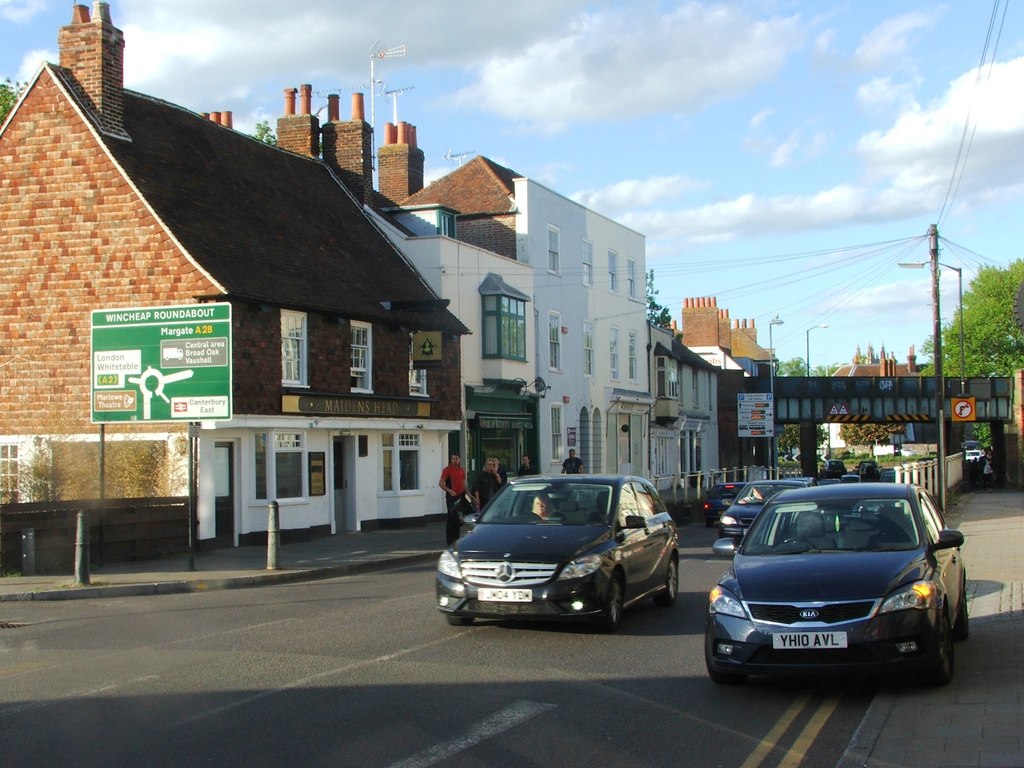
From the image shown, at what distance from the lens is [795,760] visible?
6941mm

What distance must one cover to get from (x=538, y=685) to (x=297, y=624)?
171 inches

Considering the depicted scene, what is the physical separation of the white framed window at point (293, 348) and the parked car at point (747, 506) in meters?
9.37

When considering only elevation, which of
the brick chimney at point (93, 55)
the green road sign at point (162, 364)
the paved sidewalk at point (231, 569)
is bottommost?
the paved sidewalk at point (231, 569)

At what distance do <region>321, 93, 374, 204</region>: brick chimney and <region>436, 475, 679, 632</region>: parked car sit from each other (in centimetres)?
2151

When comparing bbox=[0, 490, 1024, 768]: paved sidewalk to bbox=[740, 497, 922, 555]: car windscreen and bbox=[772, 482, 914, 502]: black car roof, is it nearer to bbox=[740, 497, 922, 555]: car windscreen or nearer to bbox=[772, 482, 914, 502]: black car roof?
bbox=[740, 497, 922, 555]: car windscreen

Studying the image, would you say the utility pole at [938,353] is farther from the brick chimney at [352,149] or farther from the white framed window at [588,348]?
the brick chimney at [352,149]

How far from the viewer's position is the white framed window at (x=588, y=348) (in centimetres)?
4184

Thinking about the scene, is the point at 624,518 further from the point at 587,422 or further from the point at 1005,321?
the point at 1005,321

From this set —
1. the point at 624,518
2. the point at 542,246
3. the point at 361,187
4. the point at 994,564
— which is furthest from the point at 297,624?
the point at 542,246

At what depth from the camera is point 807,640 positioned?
8195 millimetres

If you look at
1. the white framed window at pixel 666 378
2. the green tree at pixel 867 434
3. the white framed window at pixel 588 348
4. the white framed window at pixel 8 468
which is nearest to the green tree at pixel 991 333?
the green tree at pixel 867 434

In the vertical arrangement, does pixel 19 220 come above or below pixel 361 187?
below

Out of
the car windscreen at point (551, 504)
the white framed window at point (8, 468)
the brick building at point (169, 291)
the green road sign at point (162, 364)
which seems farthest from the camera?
the white framed window at point (8, 468)

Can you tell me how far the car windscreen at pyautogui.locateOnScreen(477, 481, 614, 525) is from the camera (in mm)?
12406
